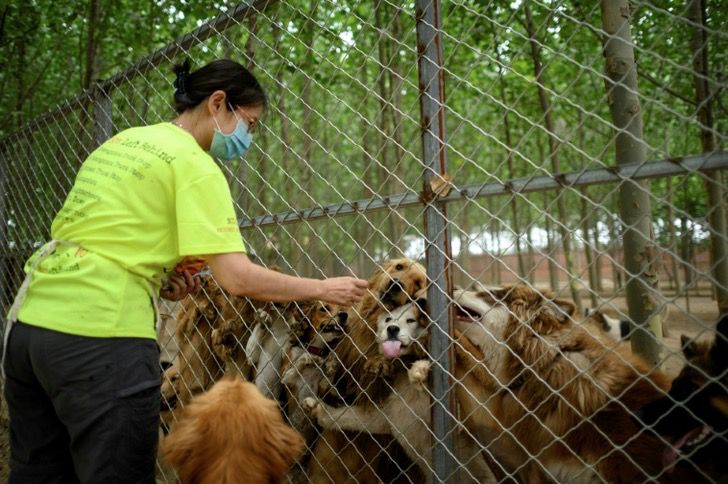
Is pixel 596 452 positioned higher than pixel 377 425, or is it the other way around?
pixel 596 452

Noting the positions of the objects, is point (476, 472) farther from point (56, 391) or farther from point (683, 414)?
point (56, 391)

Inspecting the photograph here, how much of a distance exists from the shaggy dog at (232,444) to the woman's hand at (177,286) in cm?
52

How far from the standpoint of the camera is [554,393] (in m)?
2.14

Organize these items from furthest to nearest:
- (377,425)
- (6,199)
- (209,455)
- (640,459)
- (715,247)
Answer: (6,199) → (377,425) → (715,247) → (640,459) → (209,455)

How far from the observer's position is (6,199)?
605cm

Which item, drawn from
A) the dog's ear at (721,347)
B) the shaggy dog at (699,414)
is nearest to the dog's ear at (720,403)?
the shaggy dog at (699,414)

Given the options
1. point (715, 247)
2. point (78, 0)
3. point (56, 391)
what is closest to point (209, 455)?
point (56, 391)

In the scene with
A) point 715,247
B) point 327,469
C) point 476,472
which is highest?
point 715,247

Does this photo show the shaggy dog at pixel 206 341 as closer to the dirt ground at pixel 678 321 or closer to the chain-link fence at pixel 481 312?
the chain-link fence at pixel 481 312

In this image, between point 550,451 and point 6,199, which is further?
point 6,199

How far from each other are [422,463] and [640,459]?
53.9 inches

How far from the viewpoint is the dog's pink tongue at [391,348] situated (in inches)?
125

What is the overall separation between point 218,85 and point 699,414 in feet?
7.23

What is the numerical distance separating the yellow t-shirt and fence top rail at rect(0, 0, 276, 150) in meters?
1.43
